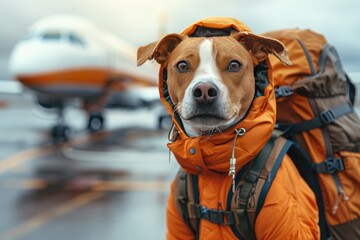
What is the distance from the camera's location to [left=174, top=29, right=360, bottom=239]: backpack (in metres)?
2.26

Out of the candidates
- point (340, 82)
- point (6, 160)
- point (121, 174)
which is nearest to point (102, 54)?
point (6, 160)

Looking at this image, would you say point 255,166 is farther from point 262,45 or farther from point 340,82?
point 340,82

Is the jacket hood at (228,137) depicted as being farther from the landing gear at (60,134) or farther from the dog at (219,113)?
the landing gear at (60,134)

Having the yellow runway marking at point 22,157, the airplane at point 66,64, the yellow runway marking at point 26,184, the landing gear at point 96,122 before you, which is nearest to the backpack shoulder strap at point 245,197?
the yellow runway marking at point 26,184

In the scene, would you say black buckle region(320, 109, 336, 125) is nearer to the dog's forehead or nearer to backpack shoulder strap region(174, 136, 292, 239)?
backpack shoulder strap region(174, 136, 292, 239)

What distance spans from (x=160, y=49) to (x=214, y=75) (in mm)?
361

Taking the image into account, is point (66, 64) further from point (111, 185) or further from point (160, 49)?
point (160, 49)

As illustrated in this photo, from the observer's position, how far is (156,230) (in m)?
4.77

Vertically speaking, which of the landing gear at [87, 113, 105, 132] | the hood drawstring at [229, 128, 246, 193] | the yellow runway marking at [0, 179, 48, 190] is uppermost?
the hood drawstring at [229, 128, 246, 193]

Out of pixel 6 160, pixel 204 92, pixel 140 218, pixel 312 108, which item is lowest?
pixel 6 160

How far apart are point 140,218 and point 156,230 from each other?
1.53 ft

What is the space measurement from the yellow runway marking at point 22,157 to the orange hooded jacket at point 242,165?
6.84 metres

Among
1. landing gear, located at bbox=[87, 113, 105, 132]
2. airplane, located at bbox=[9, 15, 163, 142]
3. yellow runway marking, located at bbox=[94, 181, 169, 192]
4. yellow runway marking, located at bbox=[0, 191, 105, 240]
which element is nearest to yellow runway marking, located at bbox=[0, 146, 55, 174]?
airplane, located at bbox=[9, 15, 163, 142]

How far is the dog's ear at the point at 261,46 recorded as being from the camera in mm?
1910
